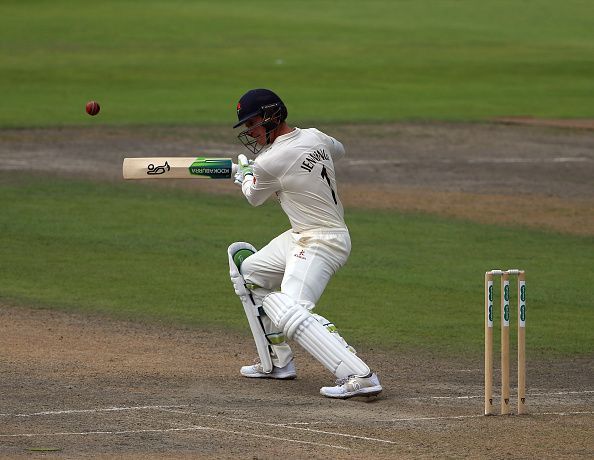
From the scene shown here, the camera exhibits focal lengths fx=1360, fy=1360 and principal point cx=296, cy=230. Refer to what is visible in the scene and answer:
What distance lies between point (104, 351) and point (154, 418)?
2296mm

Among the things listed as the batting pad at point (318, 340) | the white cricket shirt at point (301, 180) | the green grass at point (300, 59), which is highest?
the green grass at point (300, 59)

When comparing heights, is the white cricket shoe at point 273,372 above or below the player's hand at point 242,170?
below

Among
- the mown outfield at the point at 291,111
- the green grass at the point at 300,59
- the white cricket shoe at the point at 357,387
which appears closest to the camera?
the white cricket shoe at the point at 357,387

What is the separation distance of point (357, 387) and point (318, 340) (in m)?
0.39

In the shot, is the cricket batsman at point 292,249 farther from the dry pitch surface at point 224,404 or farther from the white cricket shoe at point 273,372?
the dry pitch surface at point 224,404

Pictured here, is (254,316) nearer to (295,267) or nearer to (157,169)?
(295,267)

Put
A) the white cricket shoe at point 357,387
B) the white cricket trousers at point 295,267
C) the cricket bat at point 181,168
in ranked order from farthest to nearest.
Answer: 1. the cricket bat at point 181,168
2. the white cricket trousers at point 295,267
3. the white cricket shoe at point 357,387

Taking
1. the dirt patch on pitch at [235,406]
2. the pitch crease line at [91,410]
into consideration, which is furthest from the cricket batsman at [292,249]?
the pitch crease line at [91,410]

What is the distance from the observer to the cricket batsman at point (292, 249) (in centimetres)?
883

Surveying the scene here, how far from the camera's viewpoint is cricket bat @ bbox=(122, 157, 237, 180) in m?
9.79

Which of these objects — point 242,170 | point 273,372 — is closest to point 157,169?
point 242,170

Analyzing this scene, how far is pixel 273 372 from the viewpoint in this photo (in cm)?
950

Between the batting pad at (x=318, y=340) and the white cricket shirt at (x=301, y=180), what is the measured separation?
68cm

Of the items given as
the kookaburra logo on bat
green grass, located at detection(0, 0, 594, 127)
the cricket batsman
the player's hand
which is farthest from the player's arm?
A: green grass, located at detection(0, 0, 594, 127)
